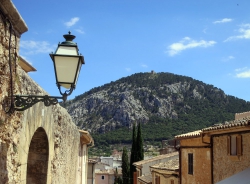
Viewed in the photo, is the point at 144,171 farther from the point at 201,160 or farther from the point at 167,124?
the point at 167,124

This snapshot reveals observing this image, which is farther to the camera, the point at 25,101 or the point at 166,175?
the point at 166,175

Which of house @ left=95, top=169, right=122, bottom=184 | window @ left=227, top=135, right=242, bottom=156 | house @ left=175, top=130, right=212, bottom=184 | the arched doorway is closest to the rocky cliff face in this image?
house @ left=95, top=169, right=122, bottom=184

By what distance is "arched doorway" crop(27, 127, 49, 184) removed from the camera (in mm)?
5895

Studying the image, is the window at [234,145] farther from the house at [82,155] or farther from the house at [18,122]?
the house at [18,122]

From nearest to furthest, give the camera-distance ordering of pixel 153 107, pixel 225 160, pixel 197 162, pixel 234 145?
pixel 234 145 → pixel 225 160 → pixel 197 162 → pixel 153 107

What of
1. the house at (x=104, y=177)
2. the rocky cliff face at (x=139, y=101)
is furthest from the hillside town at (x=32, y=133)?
the rocky cliff face at (x=139, y=101)

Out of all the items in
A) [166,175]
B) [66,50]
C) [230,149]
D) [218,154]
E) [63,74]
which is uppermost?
[66,50]

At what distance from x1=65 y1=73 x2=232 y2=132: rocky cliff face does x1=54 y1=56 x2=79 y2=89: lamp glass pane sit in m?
94.4

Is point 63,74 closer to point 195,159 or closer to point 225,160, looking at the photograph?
point 225,160

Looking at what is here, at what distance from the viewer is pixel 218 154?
44.0ft

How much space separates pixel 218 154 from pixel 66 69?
412 inches

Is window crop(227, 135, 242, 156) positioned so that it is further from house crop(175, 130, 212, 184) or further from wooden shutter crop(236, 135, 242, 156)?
house crop(175, 130, 212, 184)

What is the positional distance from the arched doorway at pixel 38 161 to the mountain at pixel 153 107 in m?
86.3

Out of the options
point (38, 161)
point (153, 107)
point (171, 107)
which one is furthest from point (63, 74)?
point (171, 107)
